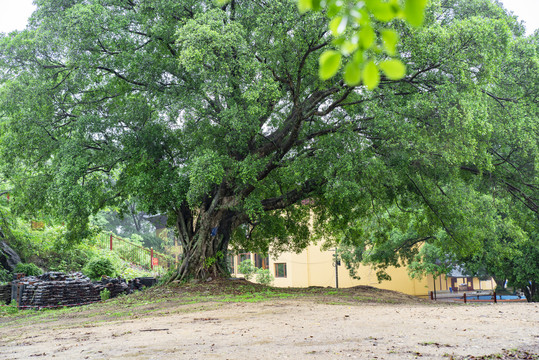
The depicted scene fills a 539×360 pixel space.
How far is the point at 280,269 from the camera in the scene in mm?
35469

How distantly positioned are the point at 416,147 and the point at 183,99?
6.50 m

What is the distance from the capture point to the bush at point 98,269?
Answer: 68.7ft

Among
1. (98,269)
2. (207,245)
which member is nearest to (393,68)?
(207,245)

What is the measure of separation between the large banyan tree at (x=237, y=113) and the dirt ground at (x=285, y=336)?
4046 millimetres

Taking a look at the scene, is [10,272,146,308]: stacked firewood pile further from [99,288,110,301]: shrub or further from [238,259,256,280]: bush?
[238,259,256,280]: bush

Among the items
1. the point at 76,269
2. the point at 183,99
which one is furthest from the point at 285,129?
the point at 76,269

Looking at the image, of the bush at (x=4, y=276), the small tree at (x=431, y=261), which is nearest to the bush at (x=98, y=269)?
the bush at (x=4, y=276)

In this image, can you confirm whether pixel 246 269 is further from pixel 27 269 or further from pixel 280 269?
pixel 27 269

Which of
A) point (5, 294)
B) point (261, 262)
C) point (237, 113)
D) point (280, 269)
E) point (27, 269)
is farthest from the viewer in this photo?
point (261, 262)

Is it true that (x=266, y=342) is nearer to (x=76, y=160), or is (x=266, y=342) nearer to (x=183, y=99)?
(x=183, y=99)

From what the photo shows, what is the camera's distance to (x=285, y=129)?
1484 cm

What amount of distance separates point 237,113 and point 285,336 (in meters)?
7.42

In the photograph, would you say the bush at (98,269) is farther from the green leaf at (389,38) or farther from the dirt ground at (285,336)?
the green leaf at (389,38)

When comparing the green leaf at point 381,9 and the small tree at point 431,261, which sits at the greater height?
the green leaf at point 381,9
